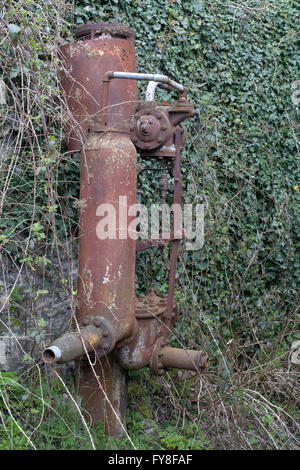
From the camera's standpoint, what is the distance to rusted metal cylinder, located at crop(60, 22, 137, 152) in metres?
3.33

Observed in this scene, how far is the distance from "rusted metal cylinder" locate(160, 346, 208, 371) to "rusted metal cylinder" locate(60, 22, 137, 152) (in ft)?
4.65

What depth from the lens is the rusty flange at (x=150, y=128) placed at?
344 cm

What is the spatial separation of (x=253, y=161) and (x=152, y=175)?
1630 mm

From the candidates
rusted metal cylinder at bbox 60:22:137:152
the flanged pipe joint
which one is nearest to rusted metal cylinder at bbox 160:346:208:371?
the flanged pipe joint

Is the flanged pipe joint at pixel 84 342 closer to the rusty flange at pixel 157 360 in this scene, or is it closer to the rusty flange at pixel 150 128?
the rusty flange at pixel 157 360

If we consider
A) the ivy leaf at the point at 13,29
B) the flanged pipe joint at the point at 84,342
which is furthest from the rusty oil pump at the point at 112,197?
the ivy leaf at the point at 13,29

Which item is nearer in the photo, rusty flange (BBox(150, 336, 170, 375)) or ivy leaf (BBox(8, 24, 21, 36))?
ivy leaf (BBox(8, 24, 21, 36))

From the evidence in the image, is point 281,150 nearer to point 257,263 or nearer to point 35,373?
point 257,263

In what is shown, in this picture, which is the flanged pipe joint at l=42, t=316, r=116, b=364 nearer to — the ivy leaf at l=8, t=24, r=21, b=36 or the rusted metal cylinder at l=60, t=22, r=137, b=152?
the rusted metal cylinder at l=60, t=22, r=137, b=152

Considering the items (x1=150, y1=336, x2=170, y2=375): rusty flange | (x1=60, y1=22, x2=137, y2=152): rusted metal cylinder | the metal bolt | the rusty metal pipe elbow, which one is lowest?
(x1=150, y1=336, x2=170, y2=375): rusty flange

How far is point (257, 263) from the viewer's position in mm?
5777

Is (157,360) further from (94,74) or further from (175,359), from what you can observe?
(94,74)

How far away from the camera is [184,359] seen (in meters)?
3.46

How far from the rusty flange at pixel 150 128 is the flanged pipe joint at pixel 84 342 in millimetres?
1135
